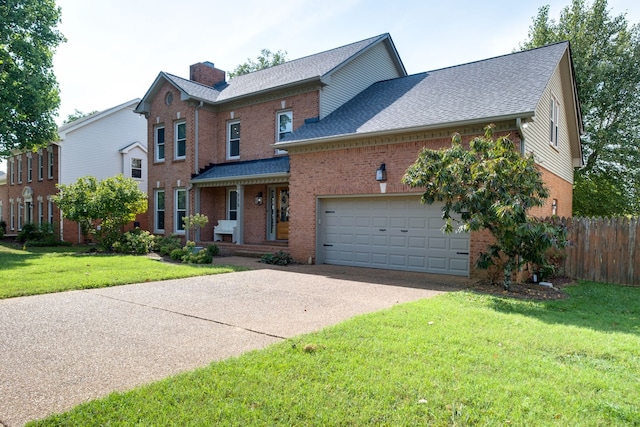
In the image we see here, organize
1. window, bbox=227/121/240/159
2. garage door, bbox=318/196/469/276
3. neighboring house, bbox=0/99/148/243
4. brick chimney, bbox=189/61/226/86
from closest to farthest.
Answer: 1. garage door, bbox=318/196/469/276
2. window, bbox=227/121/240/159
3. brick chimney, bbox=189/61/226/86
4. neighboring house, bbox=0/99/148/243

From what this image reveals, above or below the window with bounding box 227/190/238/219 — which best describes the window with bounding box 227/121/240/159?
above

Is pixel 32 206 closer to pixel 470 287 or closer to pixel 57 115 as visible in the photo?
pixel 57 115

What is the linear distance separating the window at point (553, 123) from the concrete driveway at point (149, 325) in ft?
22.4

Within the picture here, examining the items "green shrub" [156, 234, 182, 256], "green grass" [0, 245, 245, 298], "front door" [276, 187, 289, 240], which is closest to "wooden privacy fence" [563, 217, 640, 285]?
"green grass" [0, 245, 245, 298]

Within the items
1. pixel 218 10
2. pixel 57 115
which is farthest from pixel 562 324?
pixel 57 115

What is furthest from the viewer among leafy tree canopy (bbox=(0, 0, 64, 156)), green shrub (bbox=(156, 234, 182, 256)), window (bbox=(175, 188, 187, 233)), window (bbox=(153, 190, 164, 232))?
window (bbox=(153, 190, 164, 232))

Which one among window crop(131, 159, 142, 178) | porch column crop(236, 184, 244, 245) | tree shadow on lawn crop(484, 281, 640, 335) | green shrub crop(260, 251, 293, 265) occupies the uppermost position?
window crop(131, 159, 142, 178)

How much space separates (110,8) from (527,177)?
386 inches

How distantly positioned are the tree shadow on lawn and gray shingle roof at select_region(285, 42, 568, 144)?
165 inches

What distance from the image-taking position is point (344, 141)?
40.8ft

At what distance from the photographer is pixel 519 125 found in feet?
30.9

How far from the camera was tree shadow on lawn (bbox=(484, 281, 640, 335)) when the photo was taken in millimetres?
6180

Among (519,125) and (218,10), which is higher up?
(218,10)

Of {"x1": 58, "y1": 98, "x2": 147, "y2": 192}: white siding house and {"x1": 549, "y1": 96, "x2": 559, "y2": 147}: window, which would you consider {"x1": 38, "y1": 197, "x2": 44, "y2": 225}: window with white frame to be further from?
{"x1": 549, "y1": 96, "x2": 559, "y2": 147}: window
